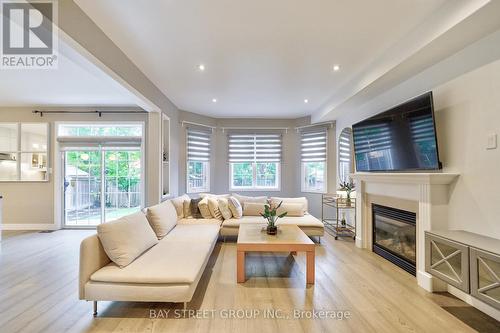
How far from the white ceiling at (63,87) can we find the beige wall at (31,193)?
261mm

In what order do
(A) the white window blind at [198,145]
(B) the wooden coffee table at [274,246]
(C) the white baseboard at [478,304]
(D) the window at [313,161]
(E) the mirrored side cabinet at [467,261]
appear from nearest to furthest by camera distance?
(E) the mirrored side cabinet at [467,261] → (C) the white baseboard at [478,304] → (B) the wooden coffee table at [274,246] → (A) the white window blind at [198,145] → (D) the window at [313,161]

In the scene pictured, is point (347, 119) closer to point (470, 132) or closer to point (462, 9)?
point (470, 132)

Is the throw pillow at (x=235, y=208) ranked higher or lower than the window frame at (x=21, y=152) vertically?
lower

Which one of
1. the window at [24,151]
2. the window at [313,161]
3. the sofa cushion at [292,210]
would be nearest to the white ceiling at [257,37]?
the window at [313,161]

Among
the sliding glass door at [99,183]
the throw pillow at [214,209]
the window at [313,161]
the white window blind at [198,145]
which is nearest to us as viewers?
the throw pillow at [214,209]

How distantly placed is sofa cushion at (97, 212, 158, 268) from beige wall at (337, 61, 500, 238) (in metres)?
3.32

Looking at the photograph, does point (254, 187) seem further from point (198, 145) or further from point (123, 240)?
point (123, 240)

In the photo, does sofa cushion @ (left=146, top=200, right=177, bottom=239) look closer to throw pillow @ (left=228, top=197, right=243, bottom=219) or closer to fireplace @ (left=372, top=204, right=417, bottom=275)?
throw pillow @ (left=228, top=197, right=243, bottom=219)

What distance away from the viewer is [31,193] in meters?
5.42

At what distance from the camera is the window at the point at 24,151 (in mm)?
5422

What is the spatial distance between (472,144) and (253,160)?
467 cm

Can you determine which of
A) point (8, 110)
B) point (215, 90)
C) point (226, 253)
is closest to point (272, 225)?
point (226, 253)

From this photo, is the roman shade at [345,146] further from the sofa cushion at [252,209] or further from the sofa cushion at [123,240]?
the sofa cushion at [123,240]

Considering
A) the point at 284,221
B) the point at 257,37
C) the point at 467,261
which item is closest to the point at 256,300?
the point at 467,261
